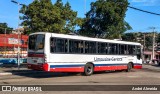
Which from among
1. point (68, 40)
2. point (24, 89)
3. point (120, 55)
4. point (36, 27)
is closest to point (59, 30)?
point (36, 27)

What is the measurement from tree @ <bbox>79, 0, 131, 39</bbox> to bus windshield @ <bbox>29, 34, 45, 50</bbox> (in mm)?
20642

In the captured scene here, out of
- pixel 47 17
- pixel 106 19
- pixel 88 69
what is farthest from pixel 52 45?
pixel 106 19

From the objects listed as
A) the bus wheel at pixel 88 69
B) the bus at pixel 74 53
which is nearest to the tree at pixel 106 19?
the bus at pixel 74 53

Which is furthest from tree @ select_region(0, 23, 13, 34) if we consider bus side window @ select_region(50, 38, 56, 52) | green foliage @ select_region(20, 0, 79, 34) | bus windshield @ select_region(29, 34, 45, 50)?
bus side window @ select_region(50, 38, 56, 52)

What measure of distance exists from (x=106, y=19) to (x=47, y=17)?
12631mm

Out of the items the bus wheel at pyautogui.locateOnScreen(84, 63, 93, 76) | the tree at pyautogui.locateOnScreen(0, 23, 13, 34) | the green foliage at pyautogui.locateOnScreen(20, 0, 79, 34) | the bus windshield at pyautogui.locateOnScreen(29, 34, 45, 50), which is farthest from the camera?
the tree at pyautogui.locateOnScreen(0, 23, 13, 34)

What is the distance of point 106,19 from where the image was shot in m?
42.6

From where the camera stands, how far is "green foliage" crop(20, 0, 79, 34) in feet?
104

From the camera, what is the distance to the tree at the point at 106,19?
4203 centimetres

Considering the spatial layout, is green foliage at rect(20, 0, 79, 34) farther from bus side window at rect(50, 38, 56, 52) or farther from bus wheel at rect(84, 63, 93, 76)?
bus side window at rect(50, 38, 56, 52)

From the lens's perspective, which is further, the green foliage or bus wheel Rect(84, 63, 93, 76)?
the green foliage

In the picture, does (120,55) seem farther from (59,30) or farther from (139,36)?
(139,36)

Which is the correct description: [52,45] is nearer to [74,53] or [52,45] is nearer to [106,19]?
[74,53]

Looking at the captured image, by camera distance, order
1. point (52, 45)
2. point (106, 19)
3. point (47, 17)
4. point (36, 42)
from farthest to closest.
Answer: point (106, 19) → point (47, 17) → point (36, 42) → point (52, 45)
